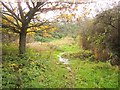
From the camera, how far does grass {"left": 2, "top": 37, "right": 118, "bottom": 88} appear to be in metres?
6.88

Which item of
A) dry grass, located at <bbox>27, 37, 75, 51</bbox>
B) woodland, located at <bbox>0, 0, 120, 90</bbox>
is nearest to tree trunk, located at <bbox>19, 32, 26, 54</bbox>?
woodland, located at <bbox>0, 0, 120, 90</bbox>

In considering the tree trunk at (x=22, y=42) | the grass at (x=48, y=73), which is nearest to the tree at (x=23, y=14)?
the tree trunk at (x=22, y=42)

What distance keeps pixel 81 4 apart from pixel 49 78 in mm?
3573

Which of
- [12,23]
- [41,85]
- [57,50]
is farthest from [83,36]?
[41,85]

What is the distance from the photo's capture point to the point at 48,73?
8.10 metres

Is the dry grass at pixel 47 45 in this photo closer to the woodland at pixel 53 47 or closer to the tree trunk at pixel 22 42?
the woodland at pixel 53 47

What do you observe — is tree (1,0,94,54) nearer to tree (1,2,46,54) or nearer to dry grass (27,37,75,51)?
tree (1,2,46,54)

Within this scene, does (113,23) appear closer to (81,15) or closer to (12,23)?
(81,15)

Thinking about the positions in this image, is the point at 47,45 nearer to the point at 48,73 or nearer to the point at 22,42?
the point at 22,42

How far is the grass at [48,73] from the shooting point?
6.88 meters

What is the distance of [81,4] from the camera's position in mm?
9438

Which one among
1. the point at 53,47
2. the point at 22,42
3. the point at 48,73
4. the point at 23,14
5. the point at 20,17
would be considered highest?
the point at 23,14

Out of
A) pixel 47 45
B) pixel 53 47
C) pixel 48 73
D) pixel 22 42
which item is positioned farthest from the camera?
pixel 53 47

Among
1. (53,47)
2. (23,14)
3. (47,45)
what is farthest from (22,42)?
(53,47)
